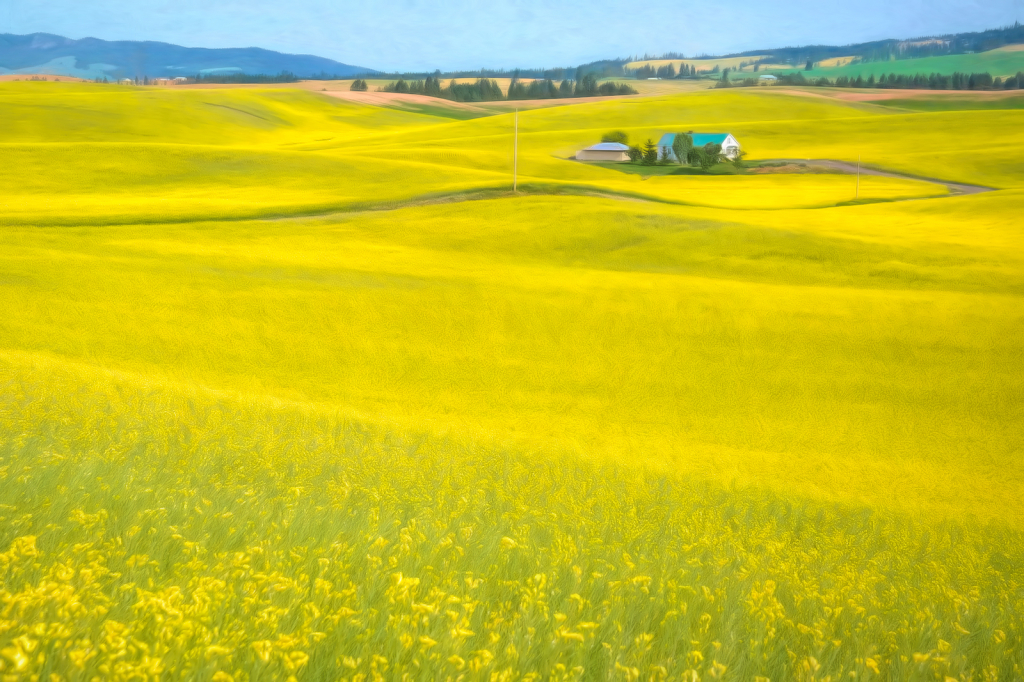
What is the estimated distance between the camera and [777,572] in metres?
3.54

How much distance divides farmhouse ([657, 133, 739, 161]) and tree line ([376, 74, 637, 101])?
7.08 feet

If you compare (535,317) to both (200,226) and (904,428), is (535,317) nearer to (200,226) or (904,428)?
(904,428)

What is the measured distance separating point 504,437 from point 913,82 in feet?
56.3

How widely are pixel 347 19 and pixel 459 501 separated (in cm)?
1141

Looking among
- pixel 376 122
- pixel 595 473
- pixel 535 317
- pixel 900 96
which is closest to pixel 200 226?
pixel 535 317

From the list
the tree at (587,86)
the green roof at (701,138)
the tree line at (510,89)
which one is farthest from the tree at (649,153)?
the tree at (587,86)

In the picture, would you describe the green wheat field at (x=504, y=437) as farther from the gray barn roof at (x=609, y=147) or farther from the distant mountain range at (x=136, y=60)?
the gray barn roof at (x=609, y=147)

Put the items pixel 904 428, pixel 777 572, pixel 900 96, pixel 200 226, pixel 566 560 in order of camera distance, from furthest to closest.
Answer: pixel 900 96 < pixel 200 226 < pixel 904 428 < pixel 777 572 < pixel 566 560

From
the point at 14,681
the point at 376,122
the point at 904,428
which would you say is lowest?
the point at 904,428

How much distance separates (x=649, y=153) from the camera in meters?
→ 21.9

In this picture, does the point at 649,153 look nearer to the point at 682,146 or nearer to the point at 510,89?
the point at 682,146

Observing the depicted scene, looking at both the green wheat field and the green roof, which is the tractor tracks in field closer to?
the green roof

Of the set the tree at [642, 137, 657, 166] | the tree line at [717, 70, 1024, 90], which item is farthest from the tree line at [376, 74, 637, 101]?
the tree line at [717, 70, 1024, 90]

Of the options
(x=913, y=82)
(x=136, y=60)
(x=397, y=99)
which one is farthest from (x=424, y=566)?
(x=397, y=99)
